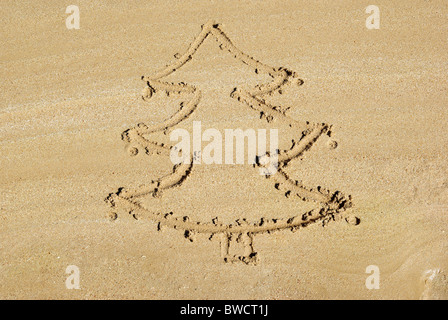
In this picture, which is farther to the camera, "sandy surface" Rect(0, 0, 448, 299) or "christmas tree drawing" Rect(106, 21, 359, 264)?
"christmas tree drawing" Rect(106, 21, 359, 264)

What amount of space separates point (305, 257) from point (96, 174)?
1.40m

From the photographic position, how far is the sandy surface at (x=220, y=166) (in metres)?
2.45

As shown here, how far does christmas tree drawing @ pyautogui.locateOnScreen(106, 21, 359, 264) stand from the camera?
8.47ft

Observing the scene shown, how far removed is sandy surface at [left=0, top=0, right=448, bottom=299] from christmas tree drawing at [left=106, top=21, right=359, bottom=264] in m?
0.04

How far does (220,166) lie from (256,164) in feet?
0.76

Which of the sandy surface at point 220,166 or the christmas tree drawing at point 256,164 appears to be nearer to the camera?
the sandy surface at point 220,166

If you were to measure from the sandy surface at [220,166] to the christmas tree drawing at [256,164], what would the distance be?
4 centimetres

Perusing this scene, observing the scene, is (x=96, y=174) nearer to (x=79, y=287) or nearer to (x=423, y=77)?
(x=79, y=287)

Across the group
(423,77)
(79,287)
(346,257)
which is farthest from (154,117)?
(423,77)

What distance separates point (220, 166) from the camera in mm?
2838

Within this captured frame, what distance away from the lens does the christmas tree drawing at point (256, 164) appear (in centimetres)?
258

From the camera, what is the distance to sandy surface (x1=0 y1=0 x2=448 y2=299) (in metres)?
2.45
